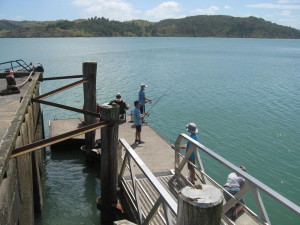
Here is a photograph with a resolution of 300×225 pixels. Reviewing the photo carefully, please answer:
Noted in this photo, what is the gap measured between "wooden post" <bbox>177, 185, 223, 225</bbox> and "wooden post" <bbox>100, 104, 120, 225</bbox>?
3.88 metres

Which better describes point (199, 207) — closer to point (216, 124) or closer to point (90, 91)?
point (90, 91)

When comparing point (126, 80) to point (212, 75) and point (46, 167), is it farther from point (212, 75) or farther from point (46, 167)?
point (46, 167)

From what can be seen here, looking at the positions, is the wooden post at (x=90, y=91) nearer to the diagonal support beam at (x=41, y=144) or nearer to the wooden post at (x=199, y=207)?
the diagonal support beam at (x=41, y=144)

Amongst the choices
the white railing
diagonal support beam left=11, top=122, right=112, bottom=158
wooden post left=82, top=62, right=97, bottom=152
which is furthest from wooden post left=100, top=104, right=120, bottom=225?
wooden post left=82, top=62, right=97, bottom=152

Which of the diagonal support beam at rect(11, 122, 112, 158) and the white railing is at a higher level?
the diagonal support beam at rect(11, 122, 112, 158)

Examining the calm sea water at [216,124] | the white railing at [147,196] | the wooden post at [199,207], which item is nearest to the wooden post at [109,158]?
the white railing at [147,196]

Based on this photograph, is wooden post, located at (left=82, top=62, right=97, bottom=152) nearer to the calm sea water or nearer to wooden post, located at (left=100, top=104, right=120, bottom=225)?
the calm sea water

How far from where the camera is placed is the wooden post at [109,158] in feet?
20.2

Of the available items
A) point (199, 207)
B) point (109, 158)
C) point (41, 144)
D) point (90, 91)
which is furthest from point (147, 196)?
point (90, 91)

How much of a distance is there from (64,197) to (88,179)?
126 centimetres

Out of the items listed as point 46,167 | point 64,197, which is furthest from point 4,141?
point 46,167

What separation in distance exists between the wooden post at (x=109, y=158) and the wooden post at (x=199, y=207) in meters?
3.88

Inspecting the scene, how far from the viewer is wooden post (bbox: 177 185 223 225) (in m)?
2.35

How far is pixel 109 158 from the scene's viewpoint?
6.56 m
